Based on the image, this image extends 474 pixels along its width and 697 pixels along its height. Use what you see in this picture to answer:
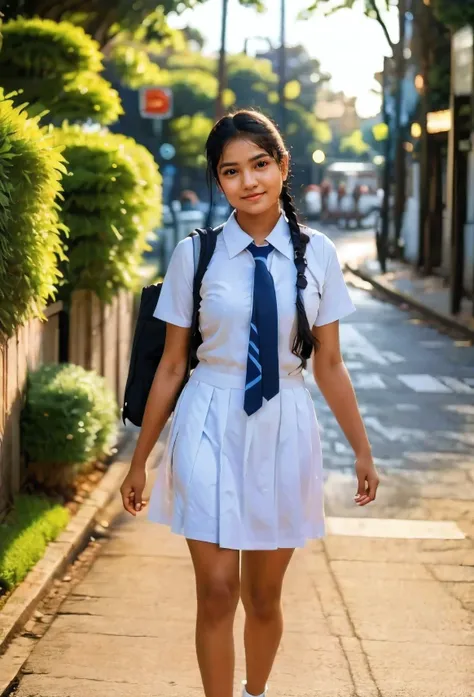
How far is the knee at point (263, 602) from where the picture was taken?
3.57m

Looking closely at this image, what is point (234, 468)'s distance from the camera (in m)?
3.41

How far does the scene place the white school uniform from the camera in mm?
3381

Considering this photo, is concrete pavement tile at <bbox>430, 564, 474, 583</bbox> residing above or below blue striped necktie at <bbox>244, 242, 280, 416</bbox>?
below

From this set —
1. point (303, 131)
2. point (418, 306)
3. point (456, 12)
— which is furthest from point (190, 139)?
point (303, 131)

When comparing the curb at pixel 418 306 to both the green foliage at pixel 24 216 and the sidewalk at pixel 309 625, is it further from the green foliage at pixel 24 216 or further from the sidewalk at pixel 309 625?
the green foliage at pixel 24 216

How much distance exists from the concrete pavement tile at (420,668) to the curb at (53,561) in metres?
1.42

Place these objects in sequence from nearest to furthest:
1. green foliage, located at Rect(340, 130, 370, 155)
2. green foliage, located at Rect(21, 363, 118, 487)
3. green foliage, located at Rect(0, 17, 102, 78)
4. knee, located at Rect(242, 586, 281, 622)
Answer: knee, located at Rect(242, 586, 281, 622) → green foliage, located at Rect(21, 363, 118, 487) → green foliage, located at Rect(0, 17, 102, 78) → green foliage, located at Rect(340, 130, 370, 155)

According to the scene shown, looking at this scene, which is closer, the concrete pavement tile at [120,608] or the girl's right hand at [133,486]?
the girl's right hand at [133,486]

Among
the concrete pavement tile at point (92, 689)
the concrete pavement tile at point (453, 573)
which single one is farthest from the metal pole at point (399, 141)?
the concrete pavement tile at point (92, 689)

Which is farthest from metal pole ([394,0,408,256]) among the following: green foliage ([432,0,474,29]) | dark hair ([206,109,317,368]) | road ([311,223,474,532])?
dark hair ([206,109,317,368])

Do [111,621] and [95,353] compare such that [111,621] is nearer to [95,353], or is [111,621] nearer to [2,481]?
[2,481]

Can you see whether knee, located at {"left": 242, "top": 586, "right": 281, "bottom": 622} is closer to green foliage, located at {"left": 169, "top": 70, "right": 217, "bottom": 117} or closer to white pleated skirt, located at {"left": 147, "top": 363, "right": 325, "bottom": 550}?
white pleated skirt, located at {"left": 147, "top": 363, "right": 325, "bottom": 550}

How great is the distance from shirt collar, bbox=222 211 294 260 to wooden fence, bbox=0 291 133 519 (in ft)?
7.89

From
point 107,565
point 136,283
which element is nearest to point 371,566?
point 107,565
